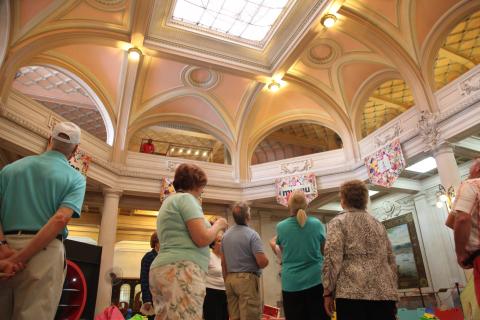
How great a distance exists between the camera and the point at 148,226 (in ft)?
49.2

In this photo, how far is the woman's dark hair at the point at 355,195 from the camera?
2.66 m

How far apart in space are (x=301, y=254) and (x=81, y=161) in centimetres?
739

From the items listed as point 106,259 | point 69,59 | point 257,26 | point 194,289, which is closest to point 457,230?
point 194,289

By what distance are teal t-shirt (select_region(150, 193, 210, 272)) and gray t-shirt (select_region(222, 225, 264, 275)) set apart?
124 cm

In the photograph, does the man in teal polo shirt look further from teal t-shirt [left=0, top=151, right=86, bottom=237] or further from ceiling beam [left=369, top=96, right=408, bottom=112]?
ceiling beam [left=369, top=96, right=408, bottom=112]

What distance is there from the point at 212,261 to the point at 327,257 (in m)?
1.64

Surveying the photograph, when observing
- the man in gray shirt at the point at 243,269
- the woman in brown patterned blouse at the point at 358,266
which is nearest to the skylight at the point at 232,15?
the man in gray shirt at the point at 243,269

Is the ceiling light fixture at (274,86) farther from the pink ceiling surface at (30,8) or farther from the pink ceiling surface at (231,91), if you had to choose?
the pink ceiling surface at (30,8)

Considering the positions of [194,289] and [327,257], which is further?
[327,257]

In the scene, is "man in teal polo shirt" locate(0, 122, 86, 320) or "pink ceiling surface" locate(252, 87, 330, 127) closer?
"man in teal polo shirt" locate(0, 122, 86, 320)

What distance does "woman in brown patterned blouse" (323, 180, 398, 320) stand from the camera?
92.9 inches

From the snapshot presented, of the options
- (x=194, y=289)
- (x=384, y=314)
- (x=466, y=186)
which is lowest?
(x=384, y=314)

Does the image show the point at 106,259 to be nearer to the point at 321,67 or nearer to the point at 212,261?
the point at 212,261

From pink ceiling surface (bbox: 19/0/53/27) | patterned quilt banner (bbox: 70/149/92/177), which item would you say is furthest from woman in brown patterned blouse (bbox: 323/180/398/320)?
pink ceiling surface (bbox: 19/0/53/27)
